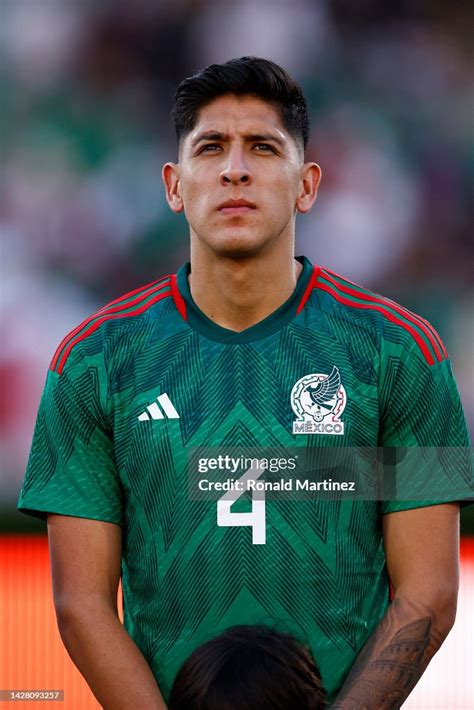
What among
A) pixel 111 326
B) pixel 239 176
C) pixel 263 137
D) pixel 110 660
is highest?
pixel 263 137

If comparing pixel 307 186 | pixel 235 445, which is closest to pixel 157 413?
pixel 235 445

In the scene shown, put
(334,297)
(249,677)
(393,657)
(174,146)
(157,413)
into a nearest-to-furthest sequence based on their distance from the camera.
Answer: (249,677) < (393,657) < (157,413) < (334,297) < (174,146)

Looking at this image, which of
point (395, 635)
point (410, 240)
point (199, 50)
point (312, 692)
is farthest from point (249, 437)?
point (199, 50)

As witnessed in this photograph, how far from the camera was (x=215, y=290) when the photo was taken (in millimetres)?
2320

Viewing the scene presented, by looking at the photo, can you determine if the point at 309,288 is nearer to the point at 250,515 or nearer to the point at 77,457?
the point at 250,515

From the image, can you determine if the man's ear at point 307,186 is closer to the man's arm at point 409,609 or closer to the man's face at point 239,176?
the man's face at point 239,176

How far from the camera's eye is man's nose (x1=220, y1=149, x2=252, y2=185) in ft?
7.22

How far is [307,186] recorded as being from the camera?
7.95 feet

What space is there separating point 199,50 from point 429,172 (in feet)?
4.04

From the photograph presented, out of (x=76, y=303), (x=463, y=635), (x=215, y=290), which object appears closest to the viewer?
(x=215, y=290)

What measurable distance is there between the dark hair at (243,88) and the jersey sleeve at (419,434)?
57 cm

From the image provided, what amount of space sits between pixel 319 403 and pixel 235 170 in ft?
1.65

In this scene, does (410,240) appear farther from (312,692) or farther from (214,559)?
(312,692)

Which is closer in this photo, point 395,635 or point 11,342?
point 395,635
